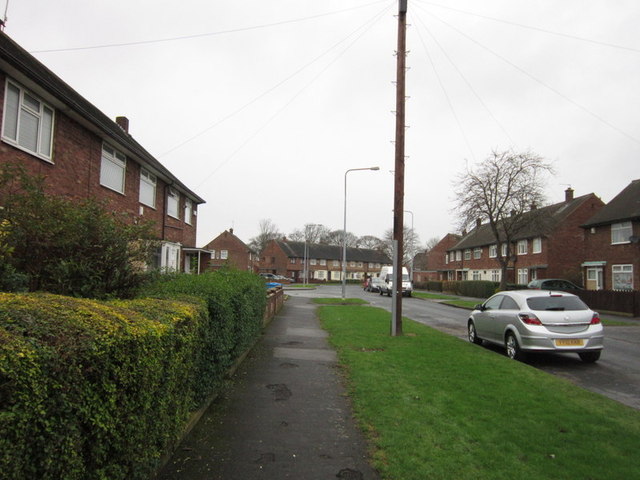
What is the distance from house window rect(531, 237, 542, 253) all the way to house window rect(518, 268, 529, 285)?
2.27m

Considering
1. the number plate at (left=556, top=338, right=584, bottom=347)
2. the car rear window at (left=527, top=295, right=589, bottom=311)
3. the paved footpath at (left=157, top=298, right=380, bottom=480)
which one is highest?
the car rear window at (left=527, top=295, right=589, bottom=311)

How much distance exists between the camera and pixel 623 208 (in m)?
29.3

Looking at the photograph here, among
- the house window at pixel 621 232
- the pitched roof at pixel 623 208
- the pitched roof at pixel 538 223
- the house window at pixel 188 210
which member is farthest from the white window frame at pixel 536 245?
the house window at pixel 188 210

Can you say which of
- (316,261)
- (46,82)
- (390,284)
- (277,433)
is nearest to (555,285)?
(390,284)

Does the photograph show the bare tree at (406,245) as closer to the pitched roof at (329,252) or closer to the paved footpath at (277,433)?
the pitched roof at (329,252)

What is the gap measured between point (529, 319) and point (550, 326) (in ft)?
1.30

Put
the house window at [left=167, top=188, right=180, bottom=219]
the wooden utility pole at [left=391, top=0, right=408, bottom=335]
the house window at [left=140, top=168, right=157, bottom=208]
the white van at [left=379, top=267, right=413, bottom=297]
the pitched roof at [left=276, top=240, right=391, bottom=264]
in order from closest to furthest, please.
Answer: the wooden utility pole at [left=391, top=0, right=408, bottom=335] → the house window at [left=140, top=168, right=157, bottom=208] → the house window at [left=167, top=188, right=180, bottom=219] → the white van at [left=379, top=267, right=413, bottom=297] → the pitched roof at [left=276, top=240, right=391, bottom=264]

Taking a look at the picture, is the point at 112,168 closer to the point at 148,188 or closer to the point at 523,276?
the point at 148,188

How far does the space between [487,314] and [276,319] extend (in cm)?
754

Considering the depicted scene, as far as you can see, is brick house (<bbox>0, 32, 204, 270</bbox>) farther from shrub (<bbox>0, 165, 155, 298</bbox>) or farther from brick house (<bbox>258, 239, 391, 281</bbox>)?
brick house (<bbox>258, 239, 391, 281</bbox>)

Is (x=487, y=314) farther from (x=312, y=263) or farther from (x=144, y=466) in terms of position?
(x=312, y=263)

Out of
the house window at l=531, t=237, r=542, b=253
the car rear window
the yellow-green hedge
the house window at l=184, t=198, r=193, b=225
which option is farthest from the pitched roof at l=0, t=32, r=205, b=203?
the house window at l=531, t=237, r=542, b=253

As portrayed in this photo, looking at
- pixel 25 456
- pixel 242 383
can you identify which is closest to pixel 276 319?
pixel 242 383

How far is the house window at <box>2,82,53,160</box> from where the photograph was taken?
8812 millimetres
